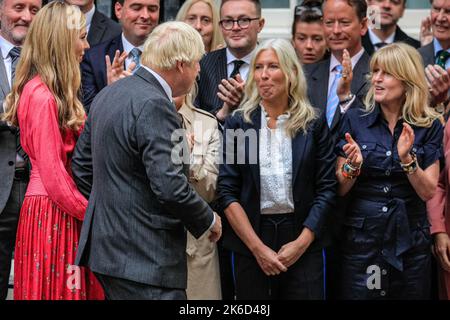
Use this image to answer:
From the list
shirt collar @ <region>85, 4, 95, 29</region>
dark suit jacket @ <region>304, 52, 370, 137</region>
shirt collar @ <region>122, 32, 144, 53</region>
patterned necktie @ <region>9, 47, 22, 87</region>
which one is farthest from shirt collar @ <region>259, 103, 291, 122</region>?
shirt collar @ <region>85, 4, 95, 29</region>

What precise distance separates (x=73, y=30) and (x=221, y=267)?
1.73 m

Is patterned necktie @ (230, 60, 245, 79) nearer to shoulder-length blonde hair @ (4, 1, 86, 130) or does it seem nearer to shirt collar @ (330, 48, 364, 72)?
shirt collar @ (330, 48, 364, 72)

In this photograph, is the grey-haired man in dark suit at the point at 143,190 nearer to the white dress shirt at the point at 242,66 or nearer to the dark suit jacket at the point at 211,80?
the dark suit jacket at the point at 211,80

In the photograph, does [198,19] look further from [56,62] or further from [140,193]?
[140,193]

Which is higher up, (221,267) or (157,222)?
(157,222)

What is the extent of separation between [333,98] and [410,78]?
0.64 metres

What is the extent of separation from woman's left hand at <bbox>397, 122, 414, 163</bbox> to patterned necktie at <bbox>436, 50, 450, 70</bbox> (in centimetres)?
151

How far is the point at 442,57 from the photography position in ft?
22.2

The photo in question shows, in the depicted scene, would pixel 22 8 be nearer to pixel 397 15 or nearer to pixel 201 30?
pixel 201 30

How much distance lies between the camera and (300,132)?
18.4ft

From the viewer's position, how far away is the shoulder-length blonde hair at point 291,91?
5625mm

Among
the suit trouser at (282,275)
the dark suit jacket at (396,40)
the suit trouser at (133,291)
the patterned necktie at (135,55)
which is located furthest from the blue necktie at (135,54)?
the suit trouser at (133,291)

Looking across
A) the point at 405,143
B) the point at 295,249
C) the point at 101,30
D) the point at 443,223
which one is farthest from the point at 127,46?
the point at 443,223
